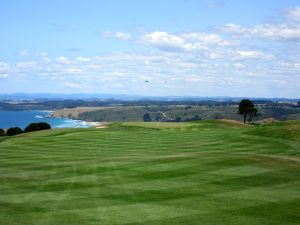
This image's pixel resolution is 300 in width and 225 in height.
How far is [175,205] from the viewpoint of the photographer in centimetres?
1897

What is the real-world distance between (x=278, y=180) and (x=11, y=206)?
47.3 ft

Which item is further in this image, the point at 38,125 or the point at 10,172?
the point at 38,125

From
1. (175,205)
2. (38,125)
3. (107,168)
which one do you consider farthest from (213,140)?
(38,125)

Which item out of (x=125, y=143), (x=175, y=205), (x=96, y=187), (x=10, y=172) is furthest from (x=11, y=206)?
(x=125, y=143)

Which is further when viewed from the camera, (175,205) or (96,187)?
(96,187)

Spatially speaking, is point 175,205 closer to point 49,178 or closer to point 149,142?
point 49,178

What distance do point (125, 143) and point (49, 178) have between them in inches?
869

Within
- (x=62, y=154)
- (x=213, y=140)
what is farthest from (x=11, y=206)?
(x=213, y=140)

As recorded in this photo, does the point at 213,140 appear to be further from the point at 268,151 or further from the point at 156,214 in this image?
the point at 156,214

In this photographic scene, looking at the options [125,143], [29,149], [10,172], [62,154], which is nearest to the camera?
[10,172]

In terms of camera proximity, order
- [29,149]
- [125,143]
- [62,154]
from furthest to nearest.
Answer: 1. [125,143]
2. [29,149]
3. [62,154]

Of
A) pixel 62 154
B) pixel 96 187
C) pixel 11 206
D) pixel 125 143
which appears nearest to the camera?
pixel 11 206

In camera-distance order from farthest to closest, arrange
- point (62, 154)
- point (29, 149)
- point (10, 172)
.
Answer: point (29, 149) → point (62, 154) → point (10, 172)

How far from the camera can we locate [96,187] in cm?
2283
